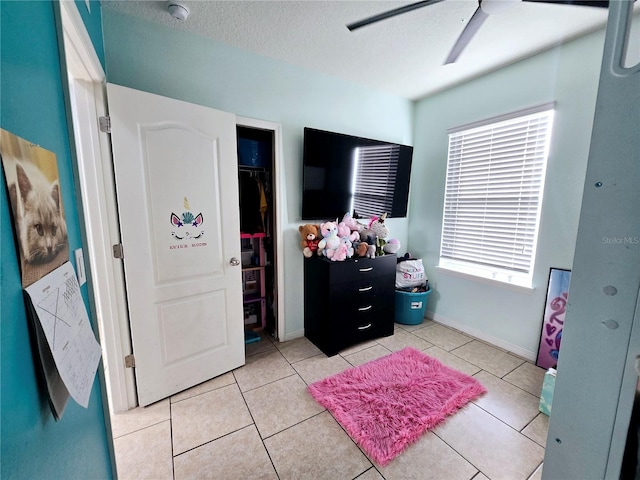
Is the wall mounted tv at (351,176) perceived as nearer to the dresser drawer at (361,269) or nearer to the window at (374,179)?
the window at (374,179)

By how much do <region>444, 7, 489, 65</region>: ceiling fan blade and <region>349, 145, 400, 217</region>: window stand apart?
1.03 m

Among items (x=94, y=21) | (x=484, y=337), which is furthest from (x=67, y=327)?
(x=484, y=337)

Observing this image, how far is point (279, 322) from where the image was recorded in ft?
8.18

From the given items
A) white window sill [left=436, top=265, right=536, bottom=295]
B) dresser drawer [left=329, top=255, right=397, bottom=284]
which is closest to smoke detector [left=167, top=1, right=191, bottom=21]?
dresser drawer [left=329, top=255, right=397, bottom=284]

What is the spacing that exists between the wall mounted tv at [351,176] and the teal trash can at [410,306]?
93 cm

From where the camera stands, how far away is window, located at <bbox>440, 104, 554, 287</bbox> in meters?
2.14

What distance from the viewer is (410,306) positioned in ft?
9.29

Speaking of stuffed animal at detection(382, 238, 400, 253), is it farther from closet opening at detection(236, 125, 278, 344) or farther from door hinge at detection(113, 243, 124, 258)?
door hinge at detection(113, 243, 124, 258)

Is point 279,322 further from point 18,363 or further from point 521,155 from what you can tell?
point 521,155

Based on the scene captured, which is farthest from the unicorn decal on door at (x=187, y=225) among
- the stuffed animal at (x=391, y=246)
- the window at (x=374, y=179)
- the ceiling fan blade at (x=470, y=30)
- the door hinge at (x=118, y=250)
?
the ceiling fan blade at (x=470, y=30)

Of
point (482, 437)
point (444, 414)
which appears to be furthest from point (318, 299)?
point (482, 437)

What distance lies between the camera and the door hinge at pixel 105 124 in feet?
4.79

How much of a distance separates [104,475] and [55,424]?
1.93 feet

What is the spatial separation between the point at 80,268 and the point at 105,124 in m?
1.01
